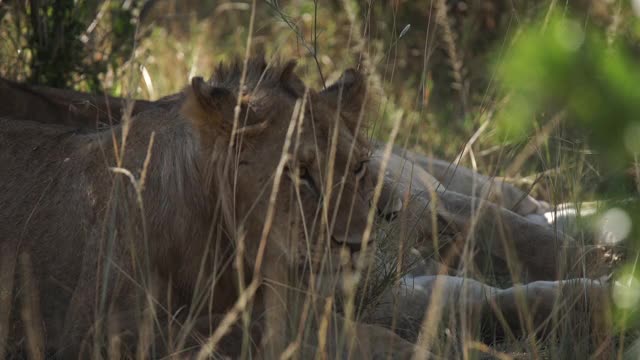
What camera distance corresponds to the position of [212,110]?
103 inches

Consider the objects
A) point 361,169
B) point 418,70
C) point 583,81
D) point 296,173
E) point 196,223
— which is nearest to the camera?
point 583,81

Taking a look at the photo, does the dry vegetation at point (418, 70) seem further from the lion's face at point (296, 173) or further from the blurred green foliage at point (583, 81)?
the blurred green foliage at point (583, 81)

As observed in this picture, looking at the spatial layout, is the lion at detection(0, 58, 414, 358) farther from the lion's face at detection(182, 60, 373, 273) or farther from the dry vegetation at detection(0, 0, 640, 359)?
the dry vegetation at detection(0, 0, 640, 359)

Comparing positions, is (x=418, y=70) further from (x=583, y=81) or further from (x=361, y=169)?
(x=583, y=81)

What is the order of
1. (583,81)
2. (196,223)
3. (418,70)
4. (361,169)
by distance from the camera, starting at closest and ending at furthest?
(583,81) → (361,169) → (196,223) → (418,70)

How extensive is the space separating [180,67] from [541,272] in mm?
3562

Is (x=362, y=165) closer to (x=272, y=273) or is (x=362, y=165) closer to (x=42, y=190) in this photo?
(x=272, y=273)

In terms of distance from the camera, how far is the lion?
252 centimetres

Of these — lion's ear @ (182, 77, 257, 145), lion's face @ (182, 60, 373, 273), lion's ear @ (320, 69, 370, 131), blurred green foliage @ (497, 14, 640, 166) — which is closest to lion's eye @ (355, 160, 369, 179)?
lion's face @ (182, 60, 373, 273)

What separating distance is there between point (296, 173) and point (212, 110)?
28 centimetres

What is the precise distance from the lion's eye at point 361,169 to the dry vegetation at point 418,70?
0.57 feet

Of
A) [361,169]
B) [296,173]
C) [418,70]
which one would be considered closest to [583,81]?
[296,173]

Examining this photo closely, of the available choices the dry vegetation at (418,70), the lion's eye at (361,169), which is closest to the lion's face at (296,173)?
the lion's eye at (361,169)

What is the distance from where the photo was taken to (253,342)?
99.1 inches
